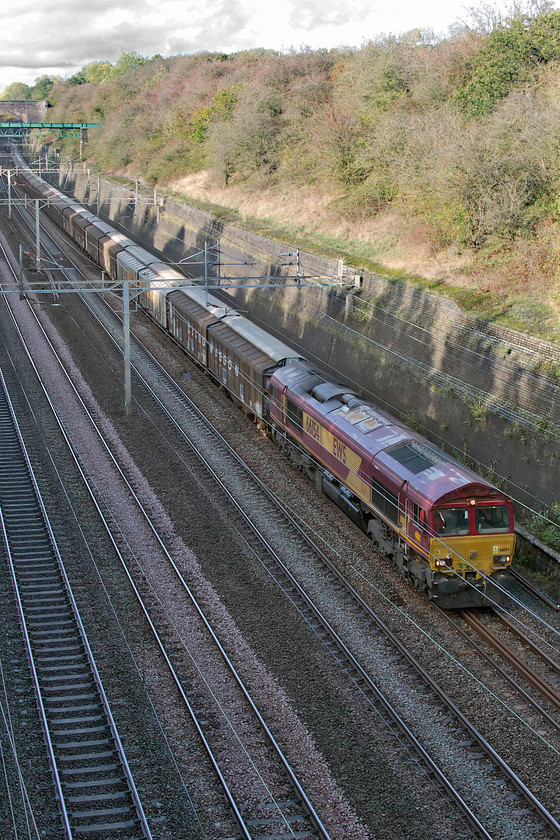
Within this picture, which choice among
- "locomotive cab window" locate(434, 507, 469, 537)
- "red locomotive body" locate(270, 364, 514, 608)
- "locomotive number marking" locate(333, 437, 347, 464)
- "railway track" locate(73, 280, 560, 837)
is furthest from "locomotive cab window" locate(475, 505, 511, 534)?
"locomotive number marking" locate(333, 437, 347, 464)

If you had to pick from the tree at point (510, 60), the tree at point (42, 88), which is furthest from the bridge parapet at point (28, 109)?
the tree at point (510, 60)

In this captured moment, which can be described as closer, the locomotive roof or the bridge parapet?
the locomotive roof

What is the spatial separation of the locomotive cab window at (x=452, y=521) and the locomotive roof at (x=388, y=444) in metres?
0.27

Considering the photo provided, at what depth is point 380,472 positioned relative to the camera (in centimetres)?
1641

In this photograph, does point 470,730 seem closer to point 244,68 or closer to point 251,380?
point 251,380

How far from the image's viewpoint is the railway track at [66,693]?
10352mm

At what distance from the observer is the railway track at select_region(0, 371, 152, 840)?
34.0ft

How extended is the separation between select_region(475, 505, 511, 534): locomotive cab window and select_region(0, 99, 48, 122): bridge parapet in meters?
121

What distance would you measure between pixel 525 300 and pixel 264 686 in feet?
51.3

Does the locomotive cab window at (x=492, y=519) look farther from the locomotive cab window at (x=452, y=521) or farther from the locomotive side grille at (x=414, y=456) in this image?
the locomotive side grille at (x=414, y=456)

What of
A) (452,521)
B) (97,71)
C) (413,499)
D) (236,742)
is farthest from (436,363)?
(97,71)

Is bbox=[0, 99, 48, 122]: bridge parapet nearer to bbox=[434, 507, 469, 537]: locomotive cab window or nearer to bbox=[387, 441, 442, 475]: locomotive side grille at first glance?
bbox=[387, 441, 442, 475]: locomotive side grille

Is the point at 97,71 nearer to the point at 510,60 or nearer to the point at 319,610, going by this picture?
the point at 510,60

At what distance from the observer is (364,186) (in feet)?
128
